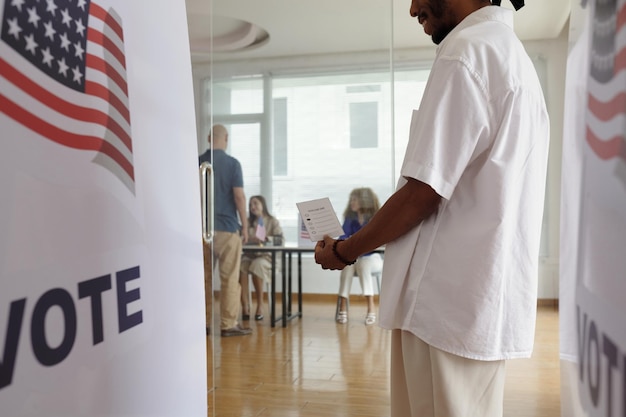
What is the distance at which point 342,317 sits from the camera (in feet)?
19.4

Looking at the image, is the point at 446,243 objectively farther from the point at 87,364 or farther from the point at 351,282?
the point at 351,282

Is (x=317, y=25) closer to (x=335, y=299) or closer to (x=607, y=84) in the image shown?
(x=335, y=299)

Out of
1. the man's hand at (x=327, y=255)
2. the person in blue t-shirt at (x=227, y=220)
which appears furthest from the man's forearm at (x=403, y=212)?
the person in blue t-shirt at (x=227, y=220)

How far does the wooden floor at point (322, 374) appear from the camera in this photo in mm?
3137

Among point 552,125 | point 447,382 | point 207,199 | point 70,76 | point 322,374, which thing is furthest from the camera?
point 552,125

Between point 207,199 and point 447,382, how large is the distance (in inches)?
56.6

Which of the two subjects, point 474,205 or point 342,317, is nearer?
point 474,205

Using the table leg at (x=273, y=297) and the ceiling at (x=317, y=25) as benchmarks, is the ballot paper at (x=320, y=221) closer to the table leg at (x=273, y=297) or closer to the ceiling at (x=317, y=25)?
the ceiling at (x=317, y=25)

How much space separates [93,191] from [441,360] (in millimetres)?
742

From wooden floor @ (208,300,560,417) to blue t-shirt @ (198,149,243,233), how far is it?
36.5 inches

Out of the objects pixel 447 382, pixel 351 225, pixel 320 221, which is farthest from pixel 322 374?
pixel 447 382

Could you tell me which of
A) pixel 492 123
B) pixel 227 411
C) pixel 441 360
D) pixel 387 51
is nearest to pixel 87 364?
pixel 441 360

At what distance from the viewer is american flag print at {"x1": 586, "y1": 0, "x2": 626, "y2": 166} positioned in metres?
0.45

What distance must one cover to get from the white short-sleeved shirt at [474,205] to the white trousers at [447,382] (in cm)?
4
